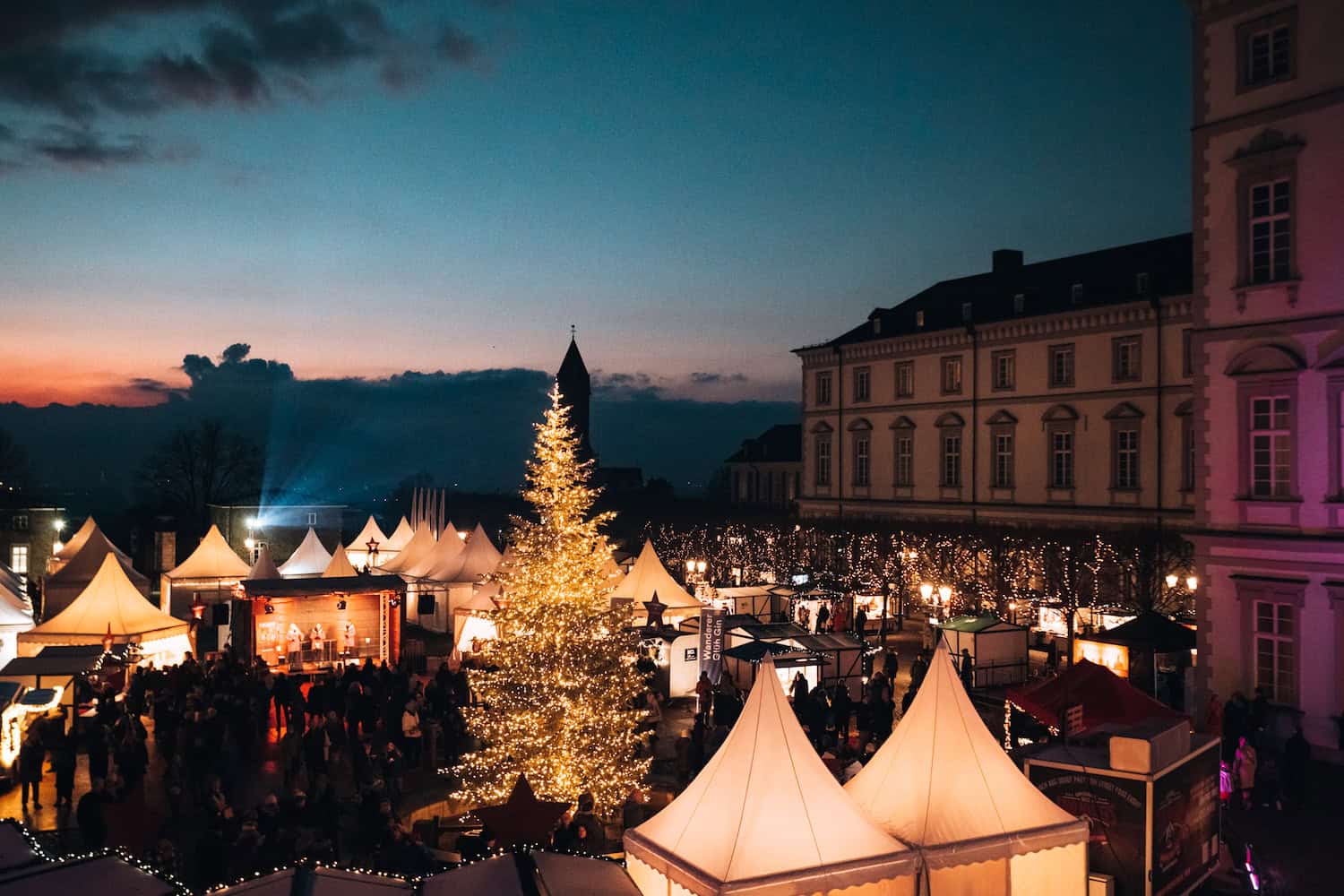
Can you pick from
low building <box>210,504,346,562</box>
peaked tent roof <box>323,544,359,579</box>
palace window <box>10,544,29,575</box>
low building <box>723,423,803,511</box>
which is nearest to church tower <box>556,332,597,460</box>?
low building <box>723,423,803,511</box>

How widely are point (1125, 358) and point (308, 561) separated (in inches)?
1086

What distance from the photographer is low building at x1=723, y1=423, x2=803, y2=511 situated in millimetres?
69938

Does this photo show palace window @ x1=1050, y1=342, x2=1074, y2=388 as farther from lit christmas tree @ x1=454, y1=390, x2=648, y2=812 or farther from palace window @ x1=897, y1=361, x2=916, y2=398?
lit christmas tree @ x1=454, y1=390, x2=648, y2=812

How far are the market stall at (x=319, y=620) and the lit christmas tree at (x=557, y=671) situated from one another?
11.2 meters

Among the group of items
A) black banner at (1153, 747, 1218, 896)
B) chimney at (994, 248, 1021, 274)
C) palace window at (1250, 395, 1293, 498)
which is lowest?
black banner at (1153, 747, 1218, 896)

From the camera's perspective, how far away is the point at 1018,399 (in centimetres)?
3691

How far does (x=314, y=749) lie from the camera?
1360cm

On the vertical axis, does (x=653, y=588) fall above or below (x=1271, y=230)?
below

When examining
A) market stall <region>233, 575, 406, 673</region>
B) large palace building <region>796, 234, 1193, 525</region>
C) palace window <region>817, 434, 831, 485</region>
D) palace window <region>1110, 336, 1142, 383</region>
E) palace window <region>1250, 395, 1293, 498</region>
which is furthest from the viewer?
palace window <region>817, 434, 831, 485</region>

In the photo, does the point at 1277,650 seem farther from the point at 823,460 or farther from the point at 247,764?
the point at 823,460

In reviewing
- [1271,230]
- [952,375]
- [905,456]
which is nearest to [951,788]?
[1271,230]

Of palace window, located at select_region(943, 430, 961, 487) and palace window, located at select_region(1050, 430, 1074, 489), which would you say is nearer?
palace window, located at select_region(1050, 430, 1074, 489)

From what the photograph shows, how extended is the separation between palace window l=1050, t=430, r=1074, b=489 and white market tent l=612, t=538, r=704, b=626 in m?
17.2

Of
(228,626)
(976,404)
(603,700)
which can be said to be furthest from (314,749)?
(976,404)
